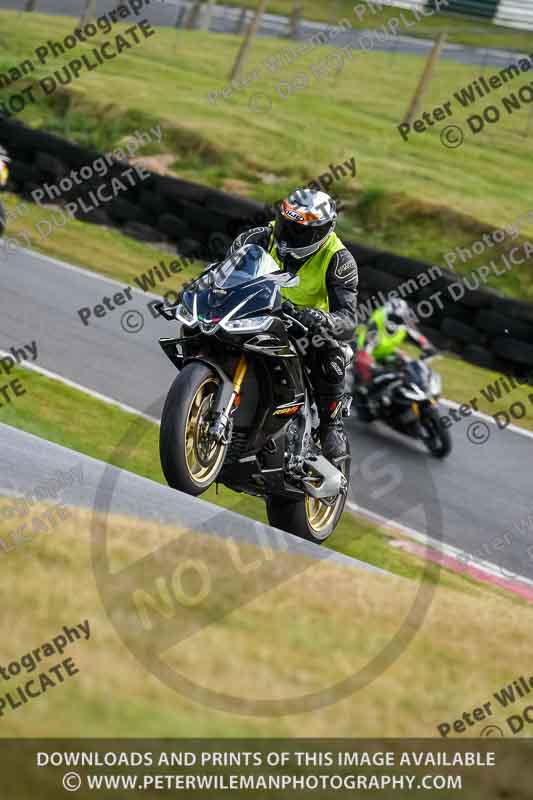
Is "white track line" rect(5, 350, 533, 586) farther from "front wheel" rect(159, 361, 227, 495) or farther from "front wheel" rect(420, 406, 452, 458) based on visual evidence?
"front wheel" rect(159, 361, 227, 495)

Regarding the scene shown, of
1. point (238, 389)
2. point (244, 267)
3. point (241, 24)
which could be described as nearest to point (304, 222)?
point (244, 267)

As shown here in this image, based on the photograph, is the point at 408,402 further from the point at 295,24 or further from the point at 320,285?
the point at 295,24

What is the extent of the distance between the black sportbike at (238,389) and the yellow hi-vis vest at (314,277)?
1.47ft

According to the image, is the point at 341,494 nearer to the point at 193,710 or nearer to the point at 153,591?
the point at 153,591

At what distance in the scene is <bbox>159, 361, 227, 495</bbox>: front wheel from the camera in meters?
5.68

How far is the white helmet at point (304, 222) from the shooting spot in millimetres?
6336

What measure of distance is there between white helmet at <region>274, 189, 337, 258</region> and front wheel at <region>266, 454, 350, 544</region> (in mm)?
1587

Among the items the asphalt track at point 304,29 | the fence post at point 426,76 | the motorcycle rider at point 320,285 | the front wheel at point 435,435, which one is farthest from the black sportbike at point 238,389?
the asphalt track at point 304,29

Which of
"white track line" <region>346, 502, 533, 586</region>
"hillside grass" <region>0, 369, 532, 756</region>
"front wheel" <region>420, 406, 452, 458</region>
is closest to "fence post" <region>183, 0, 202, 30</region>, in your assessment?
"front wheel" <region>420, 406, 452, 458</region>

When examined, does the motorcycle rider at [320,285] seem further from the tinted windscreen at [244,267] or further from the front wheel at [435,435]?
the front wheel at [435,435]

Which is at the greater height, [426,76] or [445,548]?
[426,76]

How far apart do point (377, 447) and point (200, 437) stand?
6.90 m

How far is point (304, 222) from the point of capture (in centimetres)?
634
